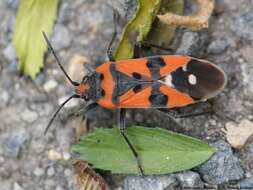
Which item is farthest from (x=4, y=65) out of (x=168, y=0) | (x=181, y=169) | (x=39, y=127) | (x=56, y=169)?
(x=181, y=169)

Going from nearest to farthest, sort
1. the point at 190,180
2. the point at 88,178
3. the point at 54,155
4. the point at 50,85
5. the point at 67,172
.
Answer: the point at 190,180
the point at 88,178
the point at 67,172
the point at 54,155
the point at 50,85

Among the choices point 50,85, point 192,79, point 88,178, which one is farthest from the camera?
point 50,85

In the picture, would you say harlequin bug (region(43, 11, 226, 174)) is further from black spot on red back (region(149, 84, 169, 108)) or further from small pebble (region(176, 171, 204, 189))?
small pebble (region(176, 171, 204, 189))

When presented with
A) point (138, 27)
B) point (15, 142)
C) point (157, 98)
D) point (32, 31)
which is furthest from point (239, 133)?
point (32, 31)

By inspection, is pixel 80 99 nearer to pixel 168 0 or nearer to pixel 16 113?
pixel 16 113

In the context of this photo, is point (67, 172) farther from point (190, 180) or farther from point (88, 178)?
point (190, 180)

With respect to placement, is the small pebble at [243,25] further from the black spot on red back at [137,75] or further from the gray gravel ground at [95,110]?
the black spot on red back at [137,75]

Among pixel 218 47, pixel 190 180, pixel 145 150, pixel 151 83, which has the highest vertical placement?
pixel 218 47
